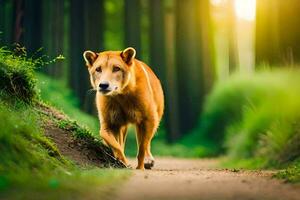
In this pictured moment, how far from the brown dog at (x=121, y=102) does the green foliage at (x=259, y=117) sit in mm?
2456

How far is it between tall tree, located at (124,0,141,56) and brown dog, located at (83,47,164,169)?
1489 cm

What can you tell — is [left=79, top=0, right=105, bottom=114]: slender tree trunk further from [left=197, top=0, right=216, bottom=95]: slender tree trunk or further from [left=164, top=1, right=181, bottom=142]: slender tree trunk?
[left=197, top=0, right=216, bottom=95]: slender tree trunk

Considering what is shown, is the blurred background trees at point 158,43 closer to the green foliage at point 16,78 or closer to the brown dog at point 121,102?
the brown dog at point 121,102

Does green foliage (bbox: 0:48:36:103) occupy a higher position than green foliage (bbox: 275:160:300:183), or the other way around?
green foliage (bbox: 0:48:36:103)

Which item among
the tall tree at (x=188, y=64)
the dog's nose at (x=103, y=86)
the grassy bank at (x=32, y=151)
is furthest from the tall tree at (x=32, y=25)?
the dog's nose at (x=103, y=86)

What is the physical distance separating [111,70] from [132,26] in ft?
51.0

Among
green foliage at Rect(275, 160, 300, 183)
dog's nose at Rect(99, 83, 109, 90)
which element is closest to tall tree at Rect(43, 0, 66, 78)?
dog's nose at Rect(99, 83, 109, 90)

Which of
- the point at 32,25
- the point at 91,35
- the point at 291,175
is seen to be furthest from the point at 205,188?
the point at 32,25

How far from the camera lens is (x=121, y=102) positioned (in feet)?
38.9

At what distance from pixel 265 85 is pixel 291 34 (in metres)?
1.57

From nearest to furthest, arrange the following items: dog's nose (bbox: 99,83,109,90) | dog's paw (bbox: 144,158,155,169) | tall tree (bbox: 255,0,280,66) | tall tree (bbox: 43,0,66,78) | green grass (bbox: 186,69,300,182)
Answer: dog's nose (bbox: 99,83,109,90)
dog's paw (bbox: 144,158,155,169)
green grass (bbox: 186,69,300,182)
tall tree (bbox: 255,0,280,66)
tall tree (bbox: 43,0,66,78)

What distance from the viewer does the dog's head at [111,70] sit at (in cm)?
1145

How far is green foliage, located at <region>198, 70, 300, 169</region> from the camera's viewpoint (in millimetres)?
13570

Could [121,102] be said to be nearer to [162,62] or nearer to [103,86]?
[103,86]
